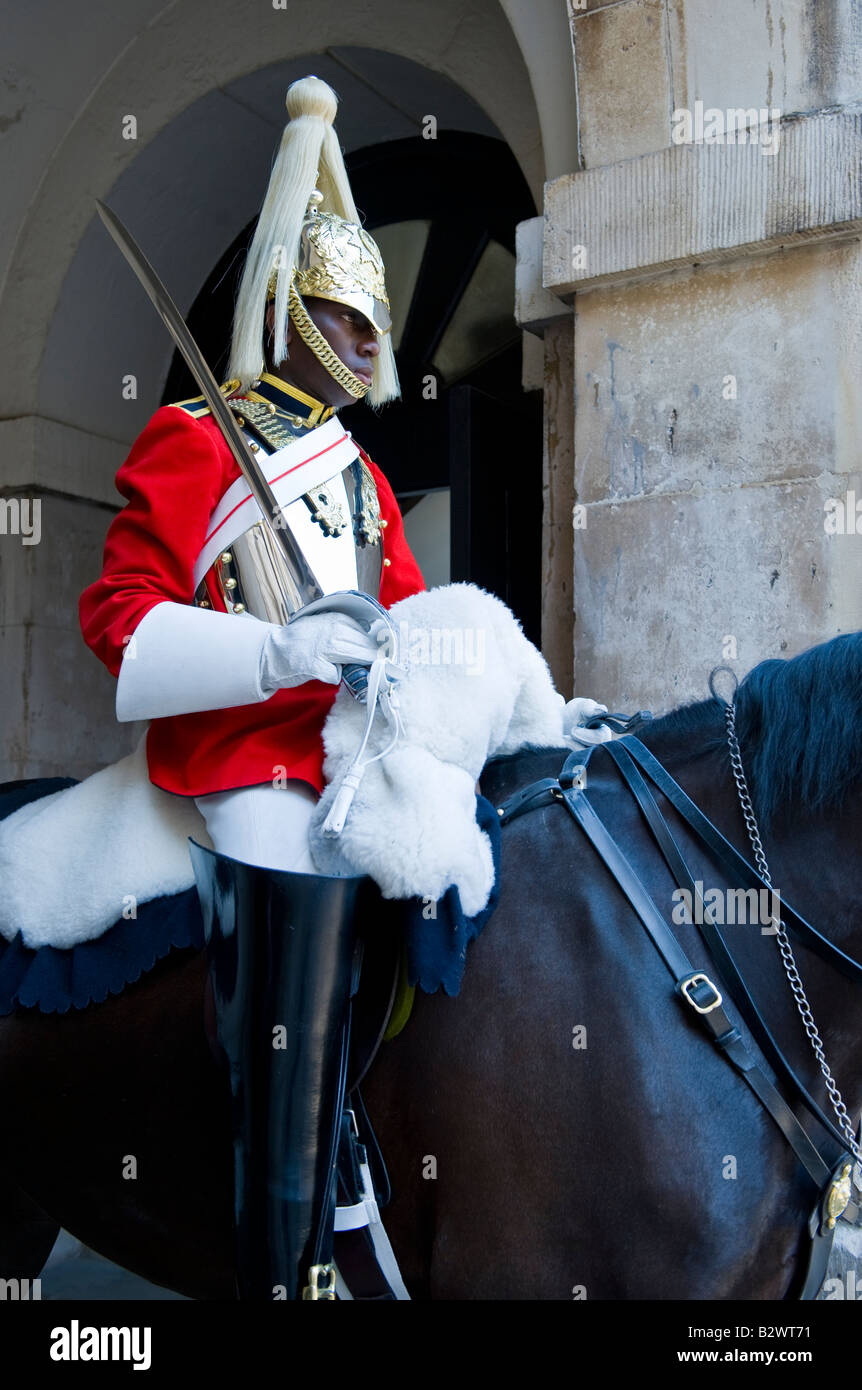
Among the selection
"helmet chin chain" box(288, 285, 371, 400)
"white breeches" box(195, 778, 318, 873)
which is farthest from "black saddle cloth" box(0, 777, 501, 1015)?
"helmet chin chain" box(288, 285, 371, 400)

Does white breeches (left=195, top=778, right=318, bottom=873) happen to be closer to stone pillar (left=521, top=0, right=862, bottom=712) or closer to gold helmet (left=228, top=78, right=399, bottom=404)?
gold helmet (left=228, top=78, right=399, bottom=404)

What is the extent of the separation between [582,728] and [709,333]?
160 cm

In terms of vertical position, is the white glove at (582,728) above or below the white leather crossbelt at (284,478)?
below

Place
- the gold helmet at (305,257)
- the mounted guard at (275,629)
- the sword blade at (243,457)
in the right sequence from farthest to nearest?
the gold helmet at (305,257) < the sword blade at (243,457) < the mounted guard at (275,629)

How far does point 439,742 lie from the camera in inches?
71.7

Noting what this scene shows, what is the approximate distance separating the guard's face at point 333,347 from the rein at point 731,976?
35.8 inches

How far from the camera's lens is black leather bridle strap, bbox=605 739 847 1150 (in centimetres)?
165

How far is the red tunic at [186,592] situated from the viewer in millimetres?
1951

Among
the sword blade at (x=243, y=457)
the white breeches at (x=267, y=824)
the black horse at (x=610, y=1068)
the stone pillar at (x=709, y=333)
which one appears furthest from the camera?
the stone pillar at (x=709, y=333)

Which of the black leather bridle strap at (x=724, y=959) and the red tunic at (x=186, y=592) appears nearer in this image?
the black leather bridle strap at (x=724, y=959)

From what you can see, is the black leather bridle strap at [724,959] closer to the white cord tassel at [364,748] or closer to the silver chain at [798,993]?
Answer: the silver chain at [798,993]

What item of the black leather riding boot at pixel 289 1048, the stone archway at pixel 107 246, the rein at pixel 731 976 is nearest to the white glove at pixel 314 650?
the black leather riding boot at pixel 289 1048

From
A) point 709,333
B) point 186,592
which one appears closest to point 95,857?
point 186,592
